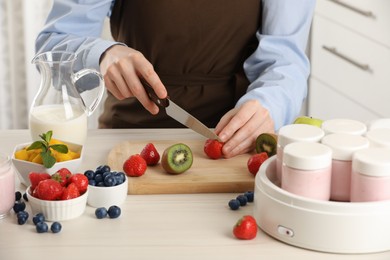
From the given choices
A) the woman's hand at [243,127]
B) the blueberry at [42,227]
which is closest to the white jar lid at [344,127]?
the woman's hand at [243,127]

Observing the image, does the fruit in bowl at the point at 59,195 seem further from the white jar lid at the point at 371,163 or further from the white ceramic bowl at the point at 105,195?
the white jar lid at the point at 371,163

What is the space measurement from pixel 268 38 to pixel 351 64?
3.96ft

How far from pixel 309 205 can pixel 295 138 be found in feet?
0.43

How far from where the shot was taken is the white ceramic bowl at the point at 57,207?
54.7 inches

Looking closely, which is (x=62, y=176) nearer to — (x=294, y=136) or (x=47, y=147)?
(x=47, y=147)

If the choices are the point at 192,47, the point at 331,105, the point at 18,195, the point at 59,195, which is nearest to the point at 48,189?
the point at 59,195

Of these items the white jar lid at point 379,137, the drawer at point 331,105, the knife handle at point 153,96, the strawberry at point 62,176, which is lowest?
the drawer at point 331,105

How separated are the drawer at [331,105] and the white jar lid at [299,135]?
5.58ft

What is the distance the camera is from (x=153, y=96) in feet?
5.73

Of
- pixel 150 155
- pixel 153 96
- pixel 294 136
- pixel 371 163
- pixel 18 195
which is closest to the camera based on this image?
pixel 371 163

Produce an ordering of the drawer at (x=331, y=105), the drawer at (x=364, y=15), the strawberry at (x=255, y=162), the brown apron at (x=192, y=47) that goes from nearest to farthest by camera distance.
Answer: the strawberry at (x=255, y=162) < the brown apron at (x=192, y=47) < the drawer at (x=364, y=15) < the drawer at (x=331, y=105)

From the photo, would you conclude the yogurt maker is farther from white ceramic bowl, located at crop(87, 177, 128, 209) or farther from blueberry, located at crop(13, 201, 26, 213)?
blueberry, located at crop(13, 201, 26, 213)

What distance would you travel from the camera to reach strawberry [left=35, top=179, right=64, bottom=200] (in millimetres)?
1391

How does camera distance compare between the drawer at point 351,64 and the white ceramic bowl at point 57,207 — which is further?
the drawer at point 351,64
